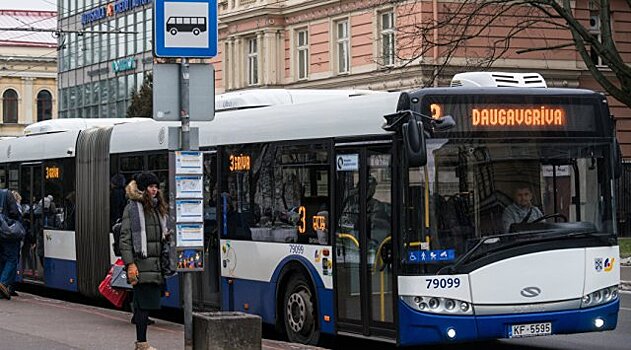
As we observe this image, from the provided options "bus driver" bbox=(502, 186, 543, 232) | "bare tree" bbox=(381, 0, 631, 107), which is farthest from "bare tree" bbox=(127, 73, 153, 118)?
"bus driver" bbox=(502, 186, 543, 232)

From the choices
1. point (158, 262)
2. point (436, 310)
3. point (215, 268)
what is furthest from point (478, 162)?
point (215, 268)

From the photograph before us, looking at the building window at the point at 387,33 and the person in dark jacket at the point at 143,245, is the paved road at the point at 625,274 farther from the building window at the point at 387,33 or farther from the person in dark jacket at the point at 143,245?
the building window at the point at 387,33

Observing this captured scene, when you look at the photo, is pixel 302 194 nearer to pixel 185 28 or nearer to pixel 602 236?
pixel 602 236

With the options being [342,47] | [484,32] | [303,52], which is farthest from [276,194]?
[303,52]

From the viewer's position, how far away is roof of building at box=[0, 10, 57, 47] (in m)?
90.7

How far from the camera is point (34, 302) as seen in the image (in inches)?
835

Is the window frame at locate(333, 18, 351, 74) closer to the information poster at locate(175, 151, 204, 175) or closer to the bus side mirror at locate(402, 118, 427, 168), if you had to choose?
the bus side mirror at locate(402, 118, 427, 168)

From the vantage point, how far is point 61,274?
2291 centimetres

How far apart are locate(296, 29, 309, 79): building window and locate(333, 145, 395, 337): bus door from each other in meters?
36.1

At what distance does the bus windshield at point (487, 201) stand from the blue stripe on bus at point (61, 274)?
10137 millimetres

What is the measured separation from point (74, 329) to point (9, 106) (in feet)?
264

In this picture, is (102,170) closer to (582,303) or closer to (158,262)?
(158,262)

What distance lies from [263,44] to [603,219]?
38670 mm

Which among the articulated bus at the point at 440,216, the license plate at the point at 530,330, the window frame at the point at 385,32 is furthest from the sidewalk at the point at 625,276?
the window frame at the point at 385,32
